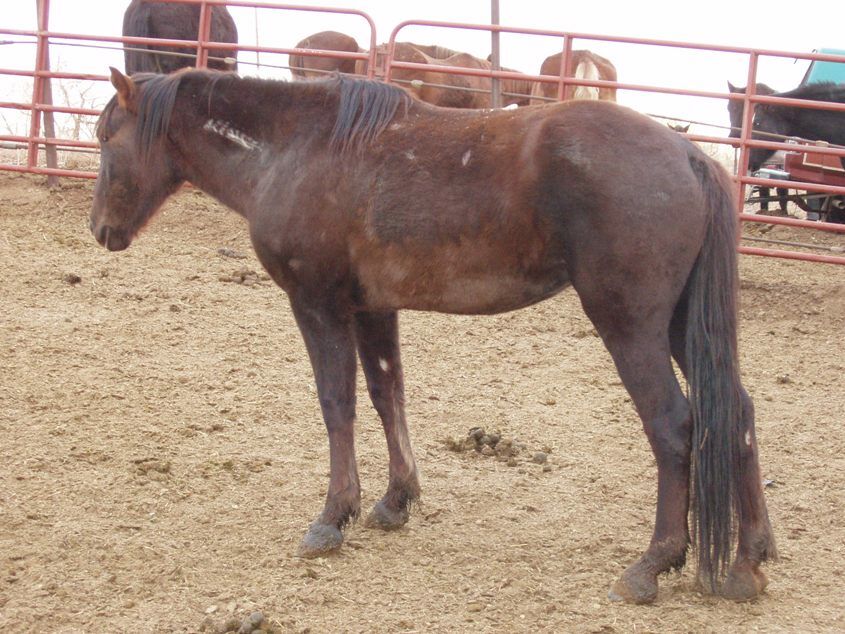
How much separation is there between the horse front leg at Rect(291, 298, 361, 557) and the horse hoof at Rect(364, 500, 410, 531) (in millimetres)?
174

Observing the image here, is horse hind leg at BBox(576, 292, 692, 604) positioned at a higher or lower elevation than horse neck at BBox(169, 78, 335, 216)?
lower

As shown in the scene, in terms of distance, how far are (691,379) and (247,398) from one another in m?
2.96

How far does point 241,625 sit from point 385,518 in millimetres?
1086

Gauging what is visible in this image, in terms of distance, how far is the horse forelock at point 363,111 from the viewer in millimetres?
3787

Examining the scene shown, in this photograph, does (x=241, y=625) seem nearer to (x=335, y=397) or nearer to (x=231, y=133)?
(x=335, y=397)

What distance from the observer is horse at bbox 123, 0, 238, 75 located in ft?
30.8

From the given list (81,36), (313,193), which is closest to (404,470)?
(313,193)

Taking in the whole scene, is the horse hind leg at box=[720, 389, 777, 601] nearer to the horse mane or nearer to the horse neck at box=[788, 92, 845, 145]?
the horse mane

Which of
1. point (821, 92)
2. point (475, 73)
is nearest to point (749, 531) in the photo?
point (475, 73)

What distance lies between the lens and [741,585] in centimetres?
330

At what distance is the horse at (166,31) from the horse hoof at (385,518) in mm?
6459

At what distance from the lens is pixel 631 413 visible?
5.54 meters

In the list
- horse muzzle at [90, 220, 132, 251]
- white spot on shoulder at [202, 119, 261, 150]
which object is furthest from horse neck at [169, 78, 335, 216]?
horse muzzle at [90, 220, 132, 251]

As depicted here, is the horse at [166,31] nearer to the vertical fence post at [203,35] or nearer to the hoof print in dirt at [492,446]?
the vertical fence post at [203,35]
